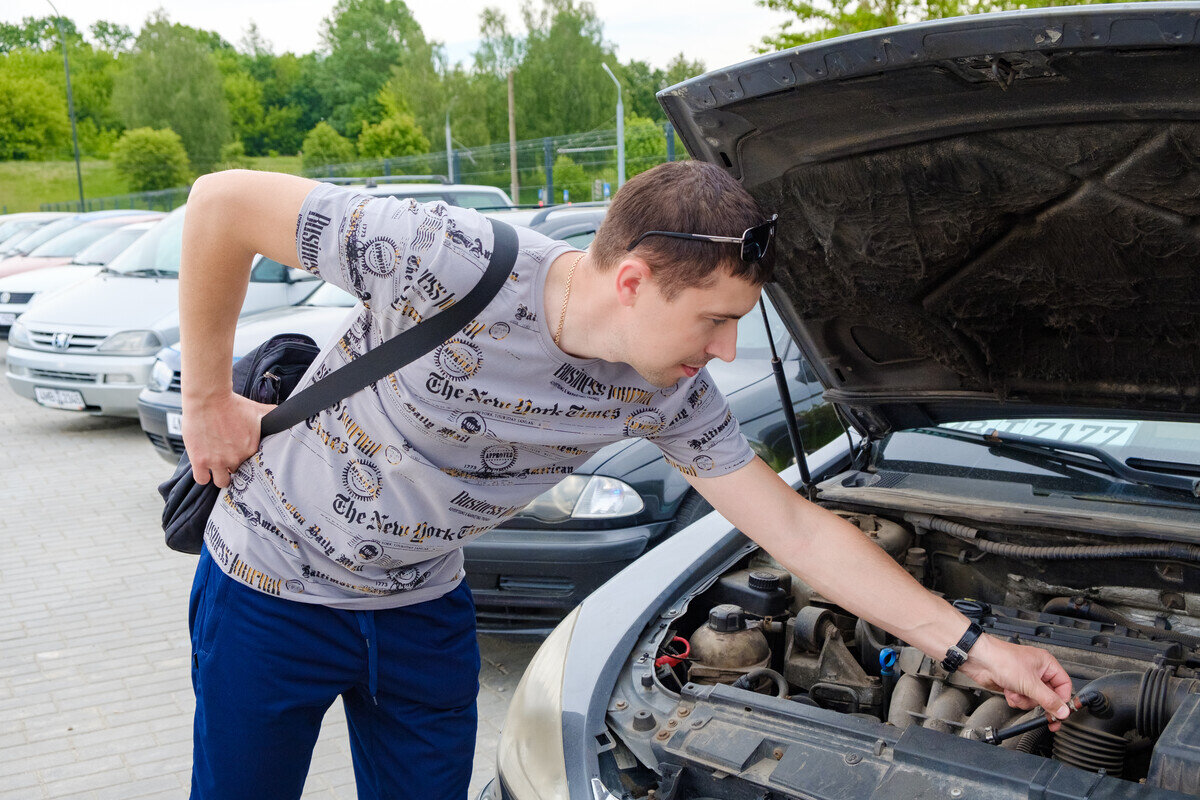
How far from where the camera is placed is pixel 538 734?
211cm

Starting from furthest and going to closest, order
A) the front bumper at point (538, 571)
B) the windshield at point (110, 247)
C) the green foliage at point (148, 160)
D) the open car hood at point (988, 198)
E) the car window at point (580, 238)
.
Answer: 1. the green foliage at point (148, 160)
2. the windshield at point (110, 247)
3. the car window at point (580, 238)
4. the front bumper at point (538, 571)
5. the open car hood at point (988, 198)

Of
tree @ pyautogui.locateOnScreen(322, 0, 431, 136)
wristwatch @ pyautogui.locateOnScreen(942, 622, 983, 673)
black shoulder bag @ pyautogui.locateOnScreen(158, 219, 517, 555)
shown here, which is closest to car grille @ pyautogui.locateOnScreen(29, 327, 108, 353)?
black shoulder bag @ pyautogui.locateOnScreen(158, 219, 517, 555)

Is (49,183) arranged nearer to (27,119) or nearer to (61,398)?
(27,119)

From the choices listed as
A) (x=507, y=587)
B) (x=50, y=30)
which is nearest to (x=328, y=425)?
(x=507, y=587)

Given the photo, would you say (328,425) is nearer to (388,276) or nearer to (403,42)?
(388,276)

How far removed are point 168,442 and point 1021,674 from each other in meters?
5.55

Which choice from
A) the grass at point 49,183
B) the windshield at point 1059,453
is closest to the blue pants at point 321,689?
the windshield at point 1059,453

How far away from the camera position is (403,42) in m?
75.8

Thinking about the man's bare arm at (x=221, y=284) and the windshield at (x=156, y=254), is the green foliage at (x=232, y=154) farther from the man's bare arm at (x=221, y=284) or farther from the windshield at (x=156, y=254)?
the man's bare arm at (x=221, y=284)

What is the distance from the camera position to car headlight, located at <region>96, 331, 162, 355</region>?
25.1 feet

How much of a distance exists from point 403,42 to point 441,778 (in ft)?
261

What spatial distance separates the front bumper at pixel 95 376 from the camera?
25.1 feet

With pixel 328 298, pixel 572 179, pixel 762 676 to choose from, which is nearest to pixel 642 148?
pixel 572 179

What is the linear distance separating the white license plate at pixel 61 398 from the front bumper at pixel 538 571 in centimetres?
551
